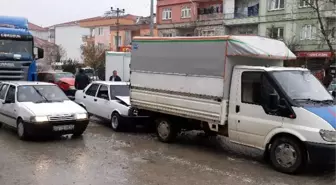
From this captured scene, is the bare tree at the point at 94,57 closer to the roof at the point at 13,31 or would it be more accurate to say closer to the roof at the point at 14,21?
the roof at the point at 14,21

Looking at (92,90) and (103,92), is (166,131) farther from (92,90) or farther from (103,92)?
(92,90)

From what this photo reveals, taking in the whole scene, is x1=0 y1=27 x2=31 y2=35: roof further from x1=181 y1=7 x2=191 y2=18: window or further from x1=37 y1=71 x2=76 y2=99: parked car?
x1=181 y1=7 x2=191 y2=18: window

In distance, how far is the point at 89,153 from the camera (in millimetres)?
9273

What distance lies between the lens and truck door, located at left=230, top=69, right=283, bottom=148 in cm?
838

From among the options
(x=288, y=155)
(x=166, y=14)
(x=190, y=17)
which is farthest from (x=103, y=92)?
(x=166, y=14)

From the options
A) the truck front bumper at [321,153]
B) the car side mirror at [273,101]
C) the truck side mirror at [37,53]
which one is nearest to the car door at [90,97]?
the truck side mirror at [37,53]

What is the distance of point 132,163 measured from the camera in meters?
8.45

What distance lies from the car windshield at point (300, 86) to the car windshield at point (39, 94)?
598cm

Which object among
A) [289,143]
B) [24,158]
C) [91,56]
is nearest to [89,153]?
[24,158]

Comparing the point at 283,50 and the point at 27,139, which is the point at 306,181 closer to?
the point at 283,50

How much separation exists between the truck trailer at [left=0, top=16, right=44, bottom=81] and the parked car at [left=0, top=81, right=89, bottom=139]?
14.2 feet

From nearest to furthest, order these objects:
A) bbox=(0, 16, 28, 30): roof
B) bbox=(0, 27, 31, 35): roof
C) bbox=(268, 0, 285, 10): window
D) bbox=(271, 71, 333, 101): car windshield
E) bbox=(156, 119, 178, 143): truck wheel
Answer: bbox=(271, 71, 333, 101): car windshield < bbox=(156, 119, 178, 143): truck wheel < bbox=(0, 27, 31, 35): roof < bbox=(0, 16, 28, 30): roof < bbox=(268, 0, 285, 10): window

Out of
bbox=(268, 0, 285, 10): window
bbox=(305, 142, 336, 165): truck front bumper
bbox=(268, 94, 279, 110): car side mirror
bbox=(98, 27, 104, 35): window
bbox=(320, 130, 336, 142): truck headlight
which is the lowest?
bbox=(305, 142, 336, 165): truck front bumper

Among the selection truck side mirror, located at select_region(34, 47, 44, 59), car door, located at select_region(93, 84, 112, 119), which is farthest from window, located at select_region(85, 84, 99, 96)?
truck side mirror, located at select_region(34, 47, 44, 59)
